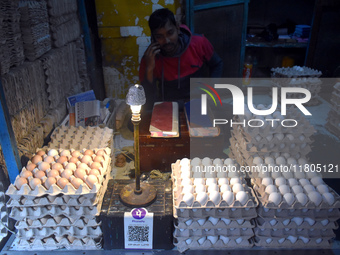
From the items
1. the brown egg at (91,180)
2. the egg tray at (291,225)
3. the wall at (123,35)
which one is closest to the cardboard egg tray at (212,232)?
the egg tray at (291,225)

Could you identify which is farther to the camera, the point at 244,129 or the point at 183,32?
the point at 183,32

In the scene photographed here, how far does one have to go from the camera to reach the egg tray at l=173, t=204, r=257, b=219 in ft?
6.85

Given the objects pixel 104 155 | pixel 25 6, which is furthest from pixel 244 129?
pixel 25 6

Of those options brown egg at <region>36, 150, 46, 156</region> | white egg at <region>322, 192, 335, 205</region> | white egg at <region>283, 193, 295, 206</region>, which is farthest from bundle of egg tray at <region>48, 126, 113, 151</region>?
white egg at <region>322, 192, 335, 205</region>

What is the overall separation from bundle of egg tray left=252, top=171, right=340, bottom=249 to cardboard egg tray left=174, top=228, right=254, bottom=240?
0.09 m

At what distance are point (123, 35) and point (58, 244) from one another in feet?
11.4

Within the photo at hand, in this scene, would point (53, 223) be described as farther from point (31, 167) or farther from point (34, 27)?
point (34, 27)

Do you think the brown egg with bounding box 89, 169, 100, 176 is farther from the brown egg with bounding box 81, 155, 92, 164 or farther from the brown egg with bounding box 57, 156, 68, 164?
the brown egg with bounding box 57, 156, 68, 164

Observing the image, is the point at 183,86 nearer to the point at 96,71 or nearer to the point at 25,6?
the point at 96,71

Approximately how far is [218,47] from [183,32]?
1.24 meters

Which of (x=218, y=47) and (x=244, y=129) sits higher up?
(x=218, y=47)

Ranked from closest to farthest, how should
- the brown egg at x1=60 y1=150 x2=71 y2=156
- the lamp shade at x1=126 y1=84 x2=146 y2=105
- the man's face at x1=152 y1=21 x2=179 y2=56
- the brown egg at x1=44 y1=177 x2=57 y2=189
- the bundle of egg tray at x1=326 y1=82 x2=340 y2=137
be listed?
the lamp shade at x1=126 y1=84 x2=146 y2=105 → the brown egg at x1=44 y1=177 x2=57 y2=189 → the brown egg at x1=60 y1=150 x2=71 y2=156 → the man's face at x1=152 y1=21 x2=179 y2=56 → the bundle of egg tray at x1=326 y1=82 x2=340 y2=137

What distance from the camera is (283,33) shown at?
19.2 feet

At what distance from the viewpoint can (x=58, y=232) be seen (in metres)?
2.21
